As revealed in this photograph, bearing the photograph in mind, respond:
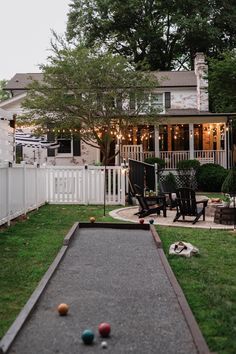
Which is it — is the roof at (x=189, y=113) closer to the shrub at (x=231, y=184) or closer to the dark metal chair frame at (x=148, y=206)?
the dark metal chair frame at (x=148, y=206)

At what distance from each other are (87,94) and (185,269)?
16.2m

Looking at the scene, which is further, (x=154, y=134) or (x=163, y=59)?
(x=163, y=59)

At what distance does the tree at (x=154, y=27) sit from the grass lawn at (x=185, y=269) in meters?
34.6

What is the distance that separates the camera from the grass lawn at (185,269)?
420 cm

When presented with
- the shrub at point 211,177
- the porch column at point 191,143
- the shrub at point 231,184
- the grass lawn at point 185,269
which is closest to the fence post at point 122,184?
the shrub at point 231,184

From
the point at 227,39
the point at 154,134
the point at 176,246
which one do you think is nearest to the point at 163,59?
the point at 227,39

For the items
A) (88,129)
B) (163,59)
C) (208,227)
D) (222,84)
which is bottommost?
(208,227)

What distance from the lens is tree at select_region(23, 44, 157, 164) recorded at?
21125 millimetres

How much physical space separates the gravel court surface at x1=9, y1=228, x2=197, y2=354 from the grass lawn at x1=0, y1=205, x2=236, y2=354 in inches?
8.8

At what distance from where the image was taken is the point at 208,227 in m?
11.1

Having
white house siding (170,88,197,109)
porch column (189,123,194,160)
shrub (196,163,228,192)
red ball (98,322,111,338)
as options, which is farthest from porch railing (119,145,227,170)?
red ball (98,322,111,338)

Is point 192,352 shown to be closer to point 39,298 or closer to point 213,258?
point 39,298

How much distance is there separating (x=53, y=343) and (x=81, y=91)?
61.4ft

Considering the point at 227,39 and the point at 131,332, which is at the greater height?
the point at 227,39
